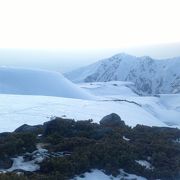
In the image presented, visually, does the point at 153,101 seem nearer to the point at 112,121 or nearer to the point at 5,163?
the point at 112,121

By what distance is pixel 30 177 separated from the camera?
8.73 m

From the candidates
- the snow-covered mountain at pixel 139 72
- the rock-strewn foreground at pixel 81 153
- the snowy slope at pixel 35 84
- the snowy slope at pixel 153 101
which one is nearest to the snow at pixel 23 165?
the rock-strewn foreground at pixel 81 153

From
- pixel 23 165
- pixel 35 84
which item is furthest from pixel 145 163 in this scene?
pixel 35 84

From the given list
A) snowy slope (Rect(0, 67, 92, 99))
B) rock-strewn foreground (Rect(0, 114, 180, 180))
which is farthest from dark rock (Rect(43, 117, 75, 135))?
snowy slope (Rect(0, 67, 92, 99))

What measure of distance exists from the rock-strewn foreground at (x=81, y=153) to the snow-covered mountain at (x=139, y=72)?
5080 inches

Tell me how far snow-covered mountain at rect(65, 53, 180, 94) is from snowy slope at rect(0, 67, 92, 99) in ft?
288

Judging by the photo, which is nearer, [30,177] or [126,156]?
[30,177]

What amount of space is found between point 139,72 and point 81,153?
15347 cm

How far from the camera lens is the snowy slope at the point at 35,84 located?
50.2 metres

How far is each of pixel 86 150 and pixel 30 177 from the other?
1.99m

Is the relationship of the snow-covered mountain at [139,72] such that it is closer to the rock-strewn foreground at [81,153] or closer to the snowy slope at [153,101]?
the snowy slope at [153,101]

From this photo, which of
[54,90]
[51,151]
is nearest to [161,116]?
[54,90]

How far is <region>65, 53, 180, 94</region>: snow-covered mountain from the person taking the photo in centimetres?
14825

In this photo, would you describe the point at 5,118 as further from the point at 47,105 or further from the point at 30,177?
the point at 30,177
